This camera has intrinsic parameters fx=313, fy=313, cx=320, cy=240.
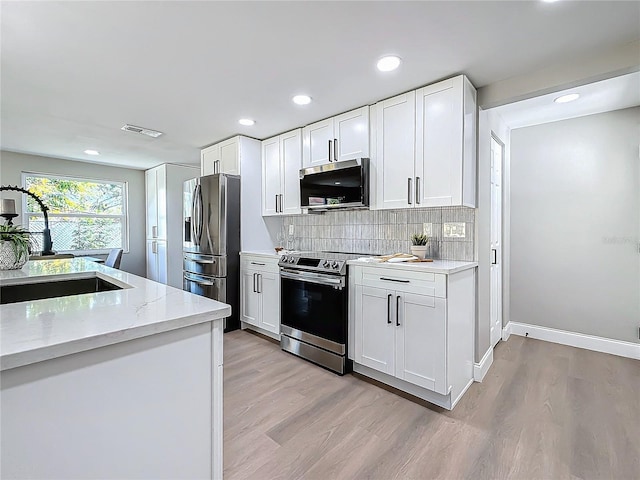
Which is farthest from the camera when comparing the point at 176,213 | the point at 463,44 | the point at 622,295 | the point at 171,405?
the point at 176,213

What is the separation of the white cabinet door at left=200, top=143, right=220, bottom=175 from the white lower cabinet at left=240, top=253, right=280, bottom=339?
132 cm

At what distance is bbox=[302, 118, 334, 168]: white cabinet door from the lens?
310cm

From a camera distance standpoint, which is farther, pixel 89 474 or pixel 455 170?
pixel 455 170

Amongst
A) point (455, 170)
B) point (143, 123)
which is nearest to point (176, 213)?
point (143, 123)

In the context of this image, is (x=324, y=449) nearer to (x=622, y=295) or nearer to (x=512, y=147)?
(x=622, y=295)

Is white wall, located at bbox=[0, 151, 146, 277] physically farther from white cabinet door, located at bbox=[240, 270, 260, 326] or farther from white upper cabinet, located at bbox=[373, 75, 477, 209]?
white upper cabinet, located at bbox=[373, 75, 477, 209]

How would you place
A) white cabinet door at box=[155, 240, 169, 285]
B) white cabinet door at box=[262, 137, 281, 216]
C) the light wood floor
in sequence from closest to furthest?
the light wood floor, white cabinet door at box=[262, 137, 281, 216], white cabinet door at box=[155, 240, 169, 285]

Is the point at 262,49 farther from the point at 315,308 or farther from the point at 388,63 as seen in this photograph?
the point at 315,308

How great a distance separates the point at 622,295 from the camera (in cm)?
296

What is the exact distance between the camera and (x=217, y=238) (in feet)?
12.0

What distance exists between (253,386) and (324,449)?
861mm

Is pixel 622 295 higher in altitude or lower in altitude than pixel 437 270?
lower

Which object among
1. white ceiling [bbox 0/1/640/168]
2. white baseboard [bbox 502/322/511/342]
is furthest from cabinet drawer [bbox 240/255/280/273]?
white baseboard [bbox 502/322/511/342]

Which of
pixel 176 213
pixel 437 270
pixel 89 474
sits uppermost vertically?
pixel 176 213
